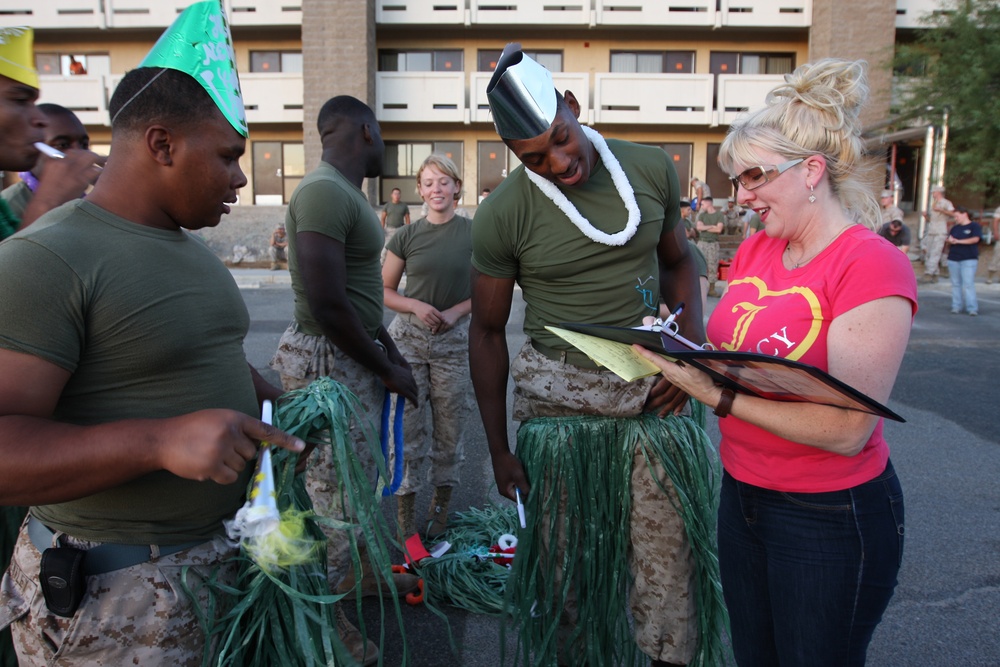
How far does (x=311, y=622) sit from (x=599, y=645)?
114cm

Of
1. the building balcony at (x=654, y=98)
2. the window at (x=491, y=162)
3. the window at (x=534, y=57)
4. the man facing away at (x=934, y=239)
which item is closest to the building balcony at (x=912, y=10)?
the building balcony at (x=654, y=98)

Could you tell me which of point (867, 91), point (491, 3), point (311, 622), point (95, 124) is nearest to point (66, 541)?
point (311, 622)

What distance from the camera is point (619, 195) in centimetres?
238

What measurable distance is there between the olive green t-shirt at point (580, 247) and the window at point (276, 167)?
2425cm

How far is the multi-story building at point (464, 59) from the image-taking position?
77.7 ft

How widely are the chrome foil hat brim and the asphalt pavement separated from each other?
162 cm

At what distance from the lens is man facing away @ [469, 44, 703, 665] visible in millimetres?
2322

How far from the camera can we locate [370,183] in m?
23.8

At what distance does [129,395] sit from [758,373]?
4.28 feet

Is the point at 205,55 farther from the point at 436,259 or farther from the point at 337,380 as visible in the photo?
the point at 436,259

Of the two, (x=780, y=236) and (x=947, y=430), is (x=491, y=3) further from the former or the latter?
(x=780, y=236)

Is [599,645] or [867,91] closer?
[867,91]

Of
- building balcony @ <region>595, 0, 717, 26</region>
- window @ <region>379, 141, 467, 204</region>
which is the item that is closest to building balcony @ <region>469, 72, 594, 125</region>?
window @ <region>379, 141, 467, 204</region>

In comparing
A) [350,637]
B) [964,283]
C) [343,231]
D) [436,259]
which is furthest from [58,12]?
[350,637]
